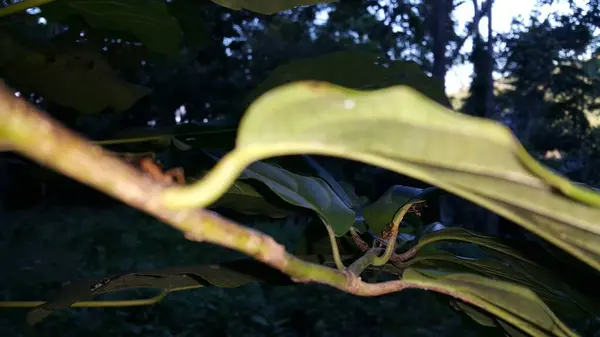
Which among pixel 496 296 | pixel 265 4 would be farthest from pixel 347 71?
pixel 496 296

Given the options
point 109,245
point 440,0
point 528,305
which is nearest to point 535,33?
point 440,0

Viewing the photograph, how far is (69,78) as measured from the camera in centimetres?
67

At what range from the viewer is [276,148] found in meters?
0.16

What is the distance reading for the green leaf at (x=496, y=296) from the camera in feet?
1.00

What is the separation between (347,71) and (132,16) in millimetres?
228

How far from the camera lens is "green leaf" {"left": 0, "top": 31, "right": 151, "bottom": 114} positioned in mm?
616

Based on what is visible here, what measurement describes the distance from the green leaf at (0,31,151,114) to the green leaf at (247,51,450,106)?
264 mm

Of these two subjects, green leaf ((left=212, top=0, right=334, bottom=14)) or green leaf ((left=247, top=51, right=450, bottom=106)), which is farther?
green leaf ((left=247, top=51, right=450, bottom=106))

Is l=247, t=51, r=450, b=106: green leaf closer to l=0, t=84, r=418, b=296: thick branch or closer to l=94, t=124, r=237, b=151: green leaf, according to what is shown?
l=94, t=124, r=237, b=151: green leaf

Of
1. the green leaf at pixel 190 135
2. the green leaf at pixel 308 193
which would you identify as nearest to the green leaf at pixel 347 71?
the green leaf at pixel 190 135

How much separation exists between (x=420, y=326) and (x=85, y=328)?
4.42 feet

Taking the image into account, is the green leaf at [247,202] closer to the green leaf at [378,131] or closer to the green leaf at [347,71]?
the green leaf at [347,71]

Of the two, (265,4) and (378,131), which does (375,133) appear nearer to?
(378,131)

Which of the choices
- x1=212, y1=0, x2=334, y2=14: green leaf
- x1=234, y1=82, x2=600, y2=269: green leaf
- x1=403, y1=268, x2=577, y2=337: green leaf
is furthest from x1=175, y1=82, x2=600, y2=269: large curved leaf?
x1=212, y1=0, x2=334, y2=14: green leaf
